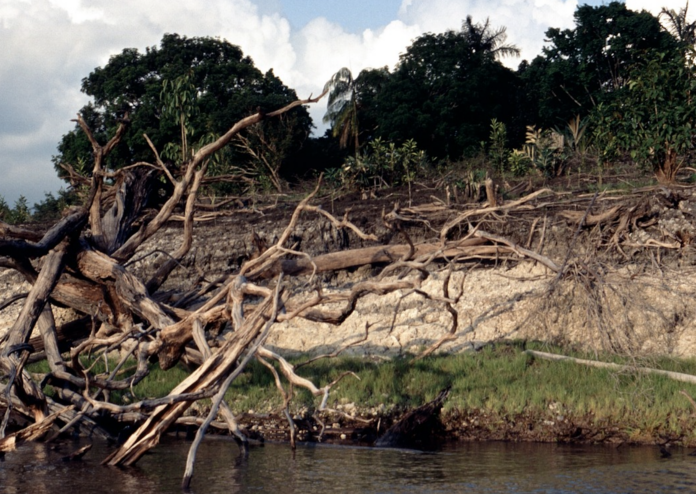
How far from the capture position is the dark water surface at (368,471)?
→ 6.74 metres

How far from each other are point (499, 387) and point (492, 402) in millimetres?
298

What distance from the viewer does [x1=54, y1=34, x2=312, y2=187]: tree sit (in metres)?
28.5

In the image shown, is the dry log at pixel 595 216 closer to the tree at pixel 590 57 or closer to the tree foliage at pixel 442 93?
the tree foliage at pixel 442 93

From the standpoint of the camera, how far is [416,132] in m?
29.9

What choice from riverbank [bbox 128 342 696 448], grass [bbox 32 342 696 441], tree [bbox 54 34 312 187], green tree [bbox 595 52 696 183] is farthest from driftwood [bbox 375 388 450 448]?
tree [bbox 54 34 312 187]

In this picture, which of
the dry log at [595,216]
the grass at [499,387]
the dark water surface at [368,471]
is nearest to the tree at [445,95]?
the dry log at [595,216]

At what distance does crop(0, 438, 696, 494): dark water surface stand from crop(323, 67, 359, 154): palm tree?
23.9 m

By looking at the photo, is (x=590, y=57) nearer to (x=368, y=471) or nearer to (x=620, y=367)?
(x=620, y=367)

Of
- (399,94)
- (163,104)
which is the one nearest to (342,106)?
(399,94)

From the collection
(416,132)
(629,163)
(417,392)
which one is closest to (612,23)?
(416,132)

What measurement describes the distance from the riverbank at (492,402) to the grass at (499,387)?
0.01 metres

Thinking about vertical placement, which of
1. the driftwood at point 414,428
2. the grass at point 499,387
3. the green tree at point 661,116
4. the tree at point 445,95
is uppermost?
the tree at point 445,95

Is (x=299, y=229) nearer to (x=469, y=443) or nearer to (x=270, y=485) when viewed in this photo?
(x=469, y=443)

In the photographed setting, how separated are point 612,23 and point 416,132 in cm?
830
